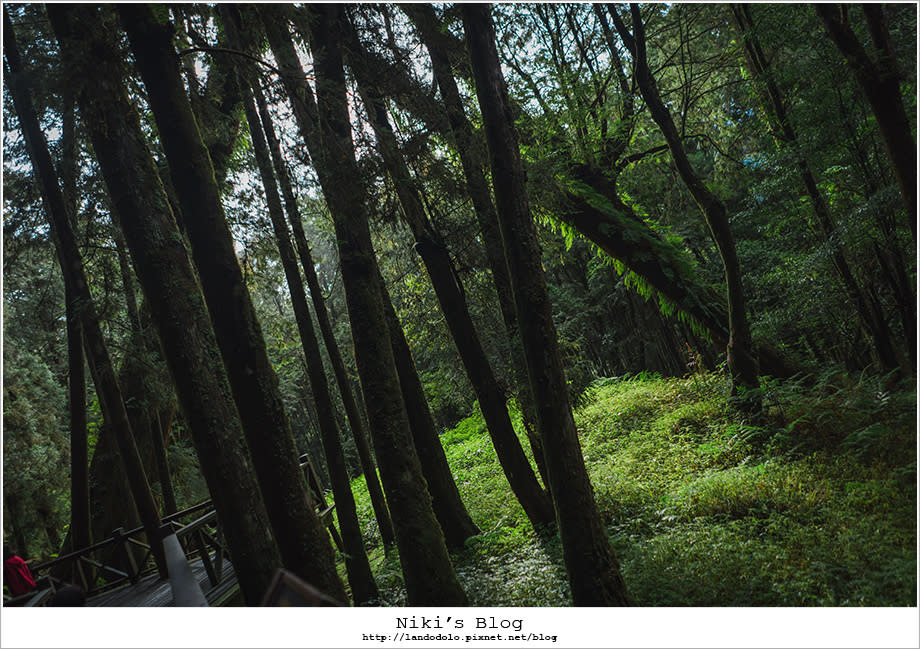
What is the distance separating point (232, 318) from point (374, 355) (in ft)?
4.36

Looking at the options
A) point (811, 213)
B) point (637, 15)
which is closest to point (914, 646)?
point (811, 213)

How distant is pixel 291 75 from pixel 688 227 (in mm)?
11858

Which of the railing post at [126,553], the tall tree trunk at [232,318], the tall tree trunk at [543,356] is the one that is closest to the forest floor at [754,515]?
the tall tree trunk at [543,356]

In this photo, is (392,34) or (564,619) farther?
(392,34)

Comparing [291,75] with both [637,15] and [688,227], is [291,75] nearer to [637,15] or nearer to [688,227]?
[637,15]

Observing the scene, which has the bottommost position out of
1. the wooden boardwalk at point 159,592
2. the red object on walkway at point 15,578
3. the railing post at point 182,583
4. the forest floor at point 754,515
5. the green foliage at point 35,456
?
the forest floor at point 754,515

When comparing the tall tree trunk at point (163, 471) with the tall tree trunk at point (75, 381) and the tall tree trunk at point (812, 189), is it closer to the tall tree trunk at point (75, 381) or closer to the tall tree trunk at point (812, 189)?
the tall tree trunk at point (75, 381)

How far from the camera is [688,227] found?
14.0 meters

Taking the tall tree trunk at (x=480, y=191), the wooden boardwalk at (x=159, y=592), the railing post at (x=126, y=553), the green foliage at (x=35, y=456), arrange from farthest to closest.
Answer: the green foliage at (x=35, y=456) → the railing post at (x=126, y=553) → the tall tree trunk at (x=480, y=191) → the wooden boardwalk at (x=159, y=592)

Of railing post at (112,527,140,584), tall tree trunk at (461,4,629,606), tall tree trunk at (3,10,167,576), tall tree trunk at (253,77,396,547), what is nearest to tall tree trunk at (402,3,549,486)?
tall tree trunk at (461,4,629,606)

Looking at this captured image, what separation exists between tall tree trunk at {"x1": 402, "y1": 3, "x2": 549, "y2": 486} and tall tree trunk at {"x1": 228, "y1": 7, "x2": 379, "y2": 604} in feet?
8.59

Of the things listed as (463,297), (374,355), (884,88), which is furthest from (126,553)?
(884,88)

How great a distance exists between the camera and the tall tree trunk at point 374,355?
15.6ft

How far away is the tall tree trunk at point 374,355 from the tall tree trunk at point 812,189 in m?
4.93
